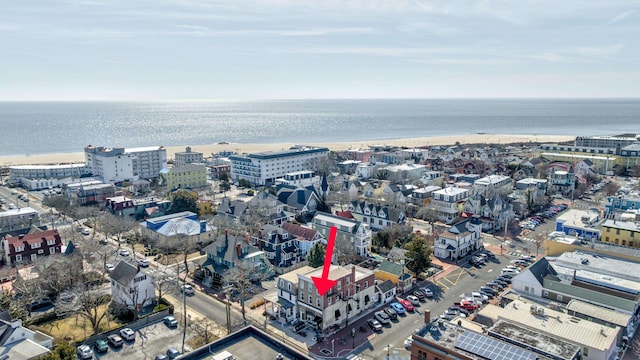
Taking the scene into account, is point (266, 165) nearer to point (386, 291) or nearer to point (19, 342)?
point (386, 291)

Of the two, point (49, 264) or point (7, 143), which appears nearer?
point (49, 264)

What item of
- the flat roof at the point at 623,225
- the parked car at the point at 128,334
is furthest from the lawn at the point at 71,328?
the flat roof at the point at 623,225

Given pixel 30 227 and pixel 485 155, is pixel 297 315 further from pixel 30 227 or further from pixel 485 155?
pixel 485 155

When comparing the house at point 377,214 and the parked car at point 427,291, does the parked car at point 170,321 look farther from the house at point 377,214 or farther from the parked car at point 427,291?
the house at point 377,214

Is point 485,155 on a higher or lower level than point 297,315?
higher

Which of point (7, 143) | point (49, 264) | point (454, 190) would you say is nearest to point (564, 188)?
point (454, 190)

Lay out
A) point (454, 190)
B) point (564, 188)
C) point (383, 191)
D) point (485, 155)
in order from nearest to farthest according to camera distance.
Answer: point (454, 190)
point (383, 191)
point (564, 188)
point (485, 155)

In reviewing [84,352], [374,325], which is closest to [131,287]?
[84,352]

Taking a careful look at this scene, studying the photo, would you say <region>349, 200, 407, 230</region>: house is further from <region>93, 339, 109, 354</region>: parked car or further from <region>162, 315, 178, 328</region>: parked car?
<region>93, 339, 109, 354</region>: parked car
